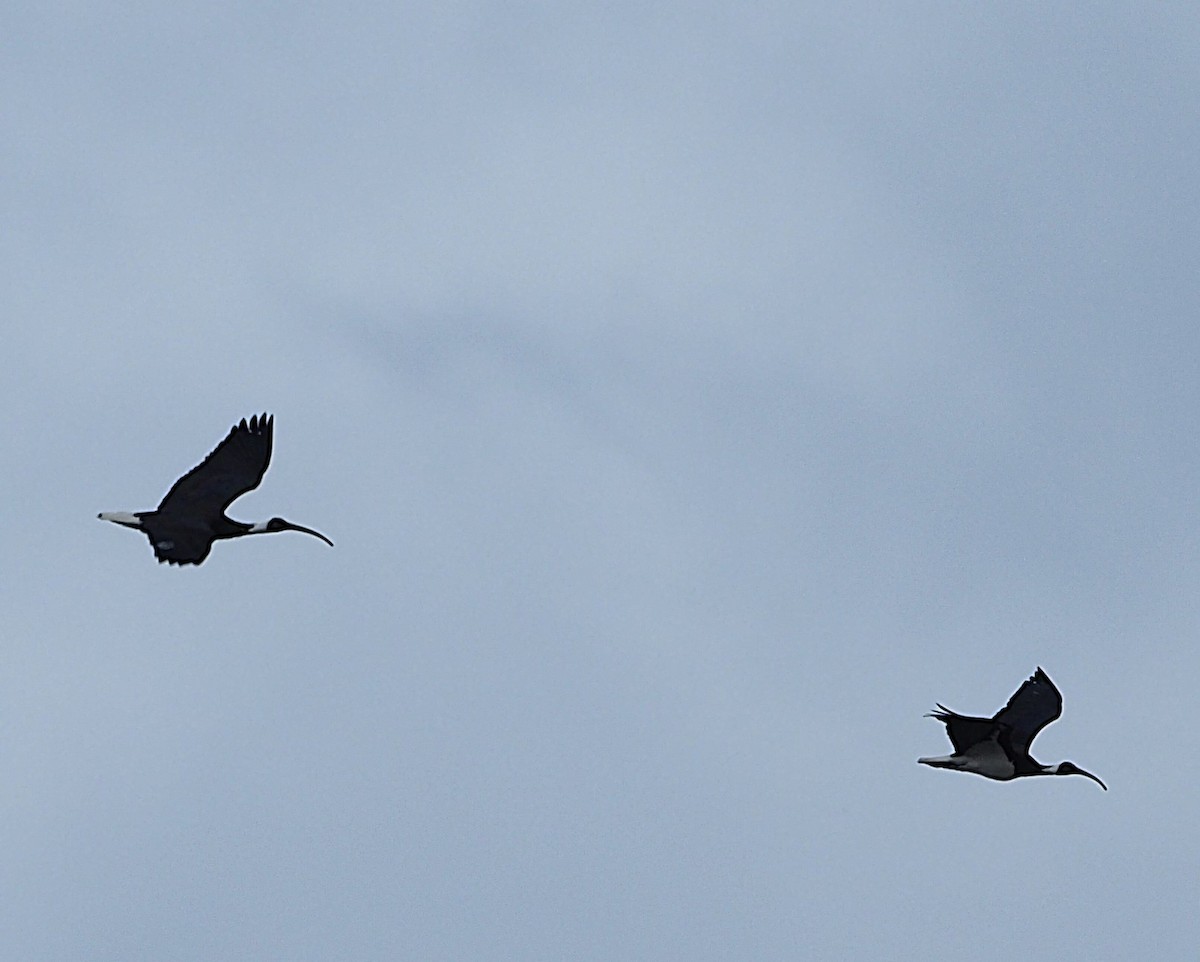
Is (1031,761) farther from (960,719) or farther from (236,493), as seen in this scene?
(236,493)

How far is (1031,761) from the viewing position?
5688cm

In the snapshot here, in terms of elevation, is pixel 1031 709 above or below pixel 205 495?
above

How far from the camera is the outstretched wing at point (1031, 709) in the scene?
176ft

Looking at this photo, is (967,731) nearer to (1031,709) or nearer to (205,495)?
(1031,709)

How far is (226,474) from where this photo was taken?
50.6 meters

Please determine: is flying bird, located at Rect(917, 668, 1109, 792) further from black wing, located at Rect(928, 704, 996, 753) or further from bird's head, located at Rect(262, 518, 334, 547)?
bird's head, located at Rect(262, 518, 334, 547)

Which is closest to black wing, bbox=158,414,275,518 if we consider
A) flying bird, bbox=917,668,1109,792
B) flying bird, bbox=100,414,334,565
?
flying bird, bbox=100,414,334,565

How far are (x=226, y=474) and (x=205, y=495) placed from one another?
0.74 m

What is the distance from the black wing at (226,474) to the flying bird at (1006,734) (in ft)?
49.9

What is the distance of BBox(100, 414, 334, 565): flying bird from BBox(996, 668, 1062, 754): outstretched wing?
17209mm

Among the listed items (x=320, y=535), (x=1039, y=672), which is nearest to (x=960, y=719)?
(x=1039, y=672)

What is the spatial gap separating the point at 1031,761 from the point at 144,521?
21090 mm

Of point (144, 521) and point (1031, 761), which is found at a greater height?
point (1031, 761)

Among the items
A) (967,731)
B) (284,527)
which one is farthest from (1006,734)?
(284,527)
